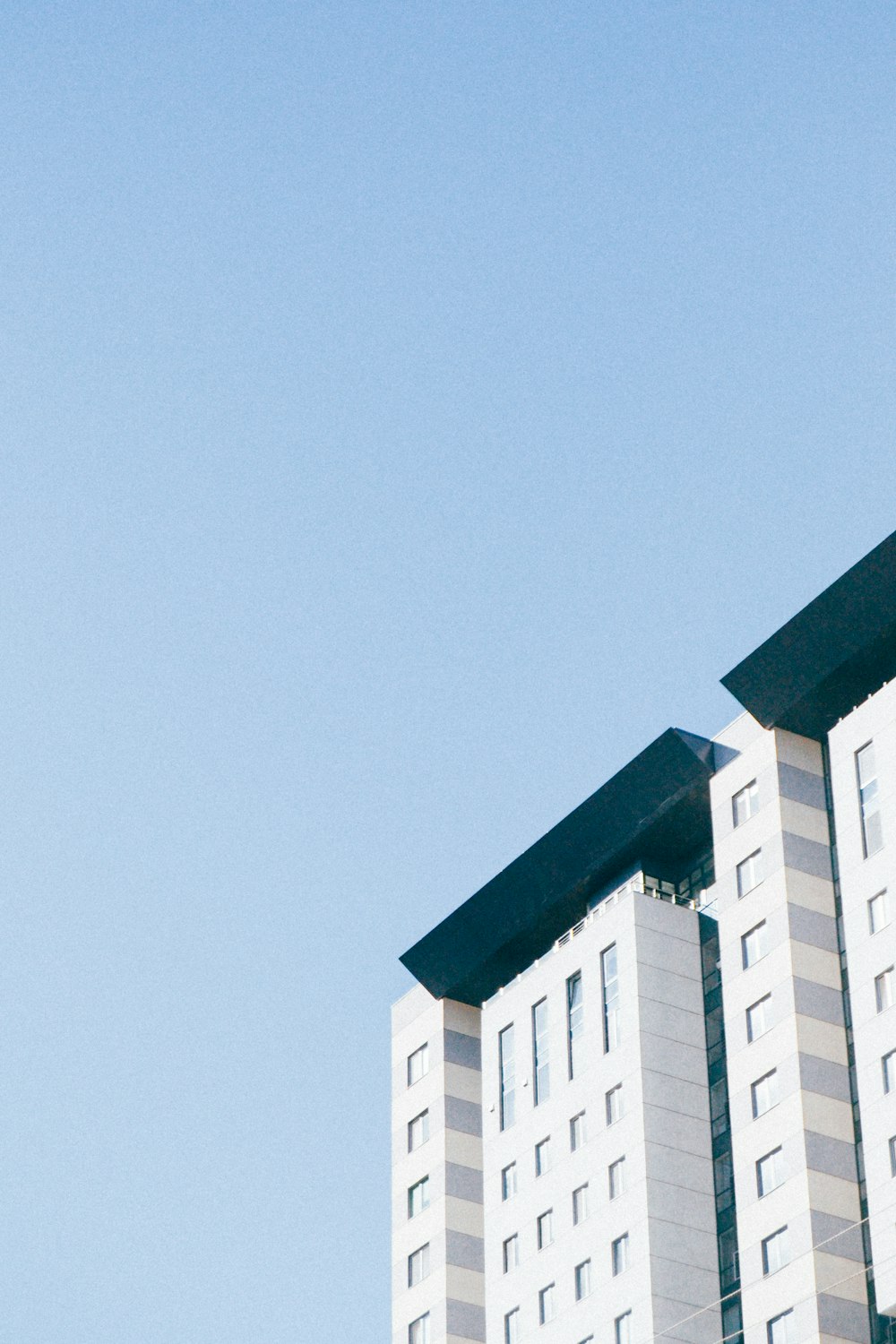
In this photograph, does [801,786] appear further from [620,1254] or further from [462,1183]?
[462,1183]

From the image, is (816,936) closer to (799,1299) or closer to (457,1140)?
(799,1299)

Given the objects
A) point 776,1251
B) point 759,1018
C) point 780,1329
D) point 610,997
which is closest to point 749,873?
point 759,1018

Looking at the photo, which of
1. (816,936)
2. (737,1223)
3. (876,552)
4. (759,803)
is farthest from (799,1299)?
(876,552)

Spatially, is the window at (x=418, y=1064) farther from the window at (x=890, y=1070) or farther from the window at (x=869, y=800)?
the window at (x=890, y=1070)

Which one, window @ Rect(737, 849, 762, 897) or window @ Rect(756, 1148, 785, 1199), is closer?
window @ Rect(756, 1148, 785, 1199)

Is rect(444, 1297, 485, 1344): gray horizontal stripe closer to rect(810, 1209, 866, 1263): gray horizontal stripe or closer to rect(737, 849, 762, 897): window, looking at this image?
rect(810, 1209, 866, 1263): gray horizontal stripe

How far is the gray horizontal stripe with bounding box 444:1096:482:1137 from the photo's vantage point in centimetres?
10256

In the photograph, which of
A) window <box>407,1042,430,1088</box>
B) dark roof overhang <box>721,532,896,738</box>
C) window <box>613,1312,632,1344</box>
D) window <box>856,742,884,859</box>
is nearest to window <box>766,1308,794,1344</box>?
window <box>613,1312,632,1344</box>

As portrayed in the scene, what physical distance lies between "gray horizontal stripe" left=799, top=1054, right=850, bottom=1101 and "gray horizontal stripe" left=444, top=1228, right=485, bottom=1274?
67.5 ft

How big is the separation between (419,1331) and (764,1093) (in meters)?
21.1

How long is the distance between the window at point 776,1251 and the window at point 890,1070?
6183 mm

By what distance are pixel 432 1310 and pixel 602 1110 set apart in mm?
12299

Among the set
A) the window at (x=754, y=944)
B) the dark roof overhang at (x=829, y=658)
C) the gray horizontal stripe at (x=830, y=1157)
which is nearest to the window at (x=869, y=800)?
the dark roof overhang at (x=829, y=658)

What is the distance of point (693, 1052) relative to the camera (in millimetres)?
93250
